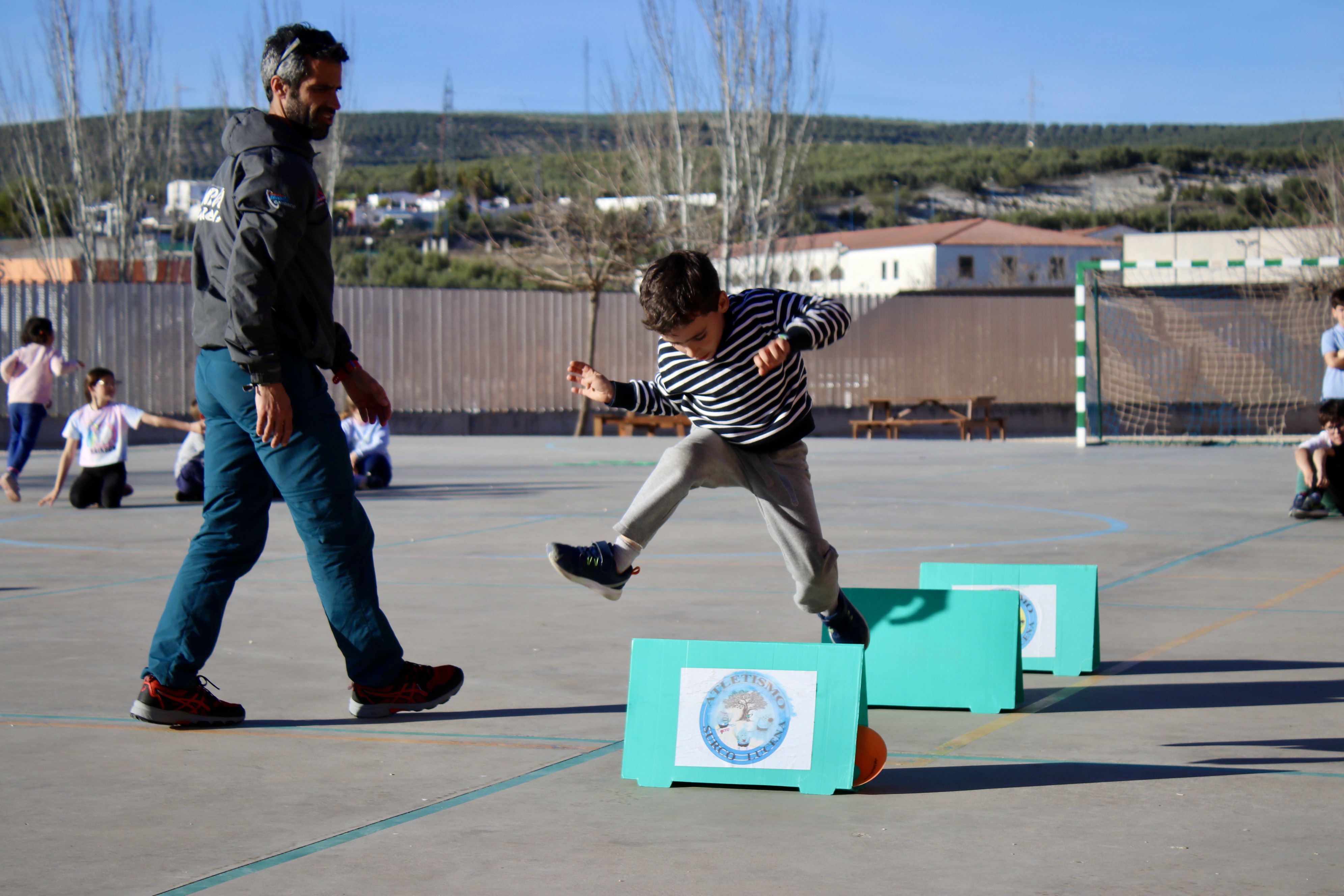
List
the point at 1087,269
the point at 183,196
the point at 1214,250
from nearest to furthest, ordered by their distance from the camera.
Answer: the point at 1087,269 < the point at 1214,250 < the point at 183,196

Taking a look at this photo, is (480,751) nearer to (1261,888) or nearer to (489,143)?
(1261,888)

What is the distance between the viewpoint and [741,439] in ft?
15.8

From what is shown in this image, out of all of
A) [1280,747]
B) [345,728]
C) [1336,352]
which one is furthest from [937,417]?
[345,728]

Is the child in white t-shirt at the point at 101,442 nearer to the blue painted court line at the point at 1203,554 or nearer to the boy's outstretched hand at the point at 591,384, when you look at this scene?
the blue painted court line at the point at 1203,554

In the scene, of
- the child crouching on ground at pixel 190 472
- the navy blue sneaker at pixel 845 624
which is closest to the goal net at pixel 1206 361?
the child crouching on ground at pixel 190 472

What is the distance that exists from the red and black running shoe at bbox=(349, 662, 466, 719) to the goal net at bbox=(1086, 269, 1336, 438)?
2465cm

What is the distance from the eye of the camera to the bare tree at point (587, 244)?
90.8ft

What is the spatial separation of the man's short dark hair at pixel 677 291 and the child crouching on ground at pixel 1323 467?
8.12 meters

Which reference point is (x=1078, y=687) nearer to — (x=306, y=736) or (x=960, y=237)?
(x=306, y=736)

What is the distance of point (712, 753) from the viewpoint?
3920 millimetres

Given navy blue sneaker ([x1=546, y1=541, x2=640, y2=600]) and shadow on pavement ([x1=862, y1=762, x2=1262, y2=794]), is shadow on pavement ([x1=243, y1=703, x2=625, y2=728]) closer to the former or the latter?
navy blue sneaker ([x1=546, y1=541, x2=640, y2=600])

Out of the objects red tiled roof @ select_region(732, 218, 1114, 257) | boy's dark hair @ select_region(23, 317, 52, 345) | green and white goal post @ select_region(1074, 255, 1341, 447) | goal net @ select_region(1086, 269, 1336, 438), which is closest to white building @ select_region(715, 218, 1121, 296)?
red tiled roof @ select_region(732, 218, 1114, 257)

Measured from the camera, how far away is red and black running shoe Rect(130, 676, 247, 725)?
179 inches

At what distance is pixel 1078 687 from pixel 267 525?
2.86 metres
